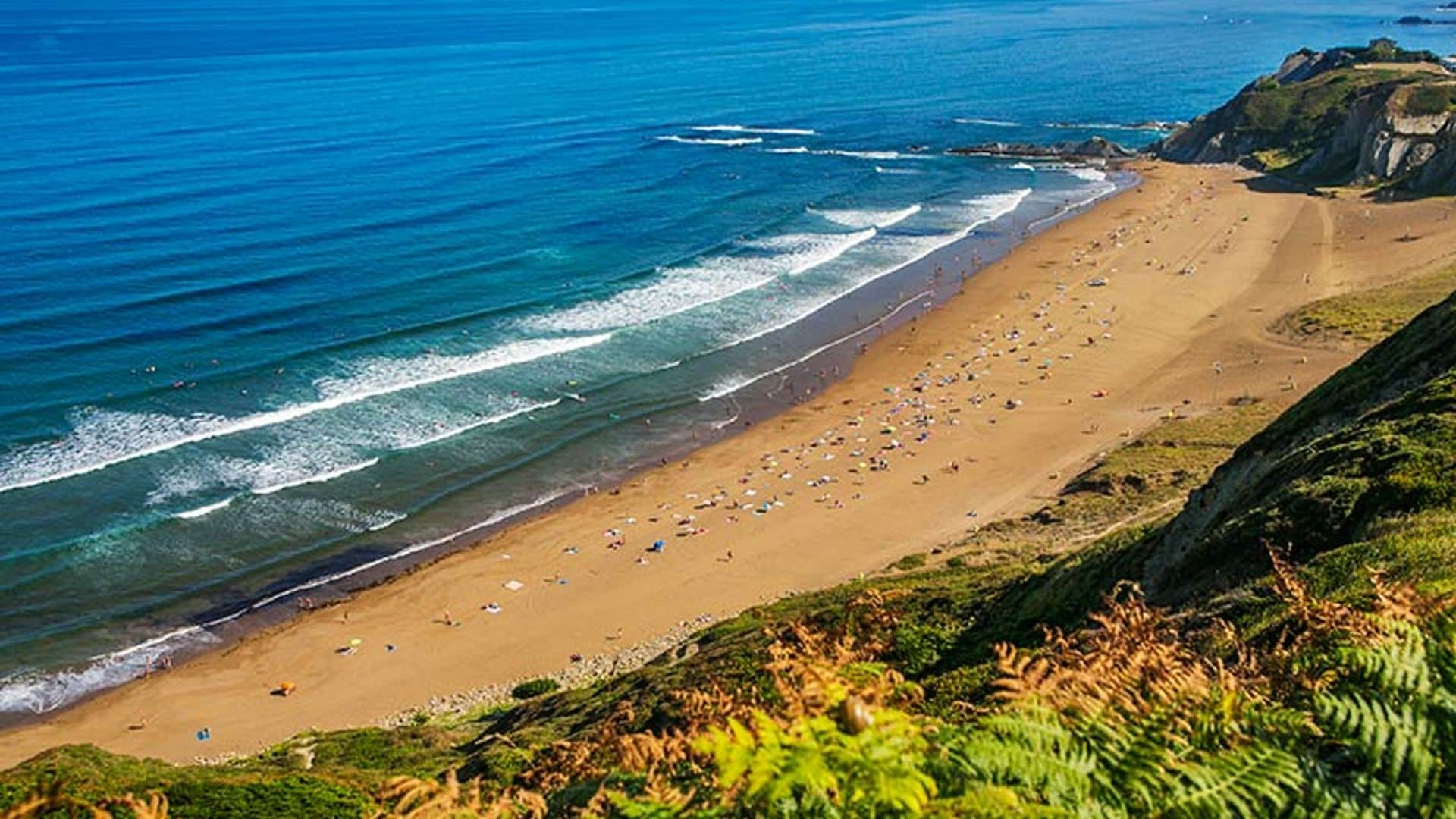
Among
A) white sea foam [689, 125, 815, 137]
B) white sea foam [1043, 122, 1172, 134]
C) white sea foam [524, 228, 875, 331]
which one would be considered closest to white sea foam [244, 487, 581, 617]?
white sea foam [524, 228, 875, 331]

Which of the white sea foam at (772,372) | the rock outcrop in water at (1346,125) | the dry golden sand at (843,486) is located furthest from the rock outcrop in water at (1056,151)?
the white sea foam at (772,372)

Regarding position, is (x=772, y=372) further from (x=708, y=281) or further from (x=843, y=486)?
(x=708, y=281)

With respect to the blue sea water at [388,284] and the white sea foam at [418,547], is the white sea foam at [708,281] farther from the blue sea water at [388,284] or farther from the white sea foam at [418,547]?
the white sea foam at [418,547]

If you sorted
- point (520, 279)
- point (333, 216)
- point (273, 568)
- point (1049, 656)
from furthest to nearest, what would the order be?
point (333, 216) < point (520, 279) < point (273, 568) < point (1049, 656)

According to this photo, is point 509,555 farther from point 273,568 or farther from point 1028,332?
point 1028,332

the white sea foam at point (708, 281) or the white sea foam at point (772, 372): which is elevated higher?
the white sea foam at point (708, 281)

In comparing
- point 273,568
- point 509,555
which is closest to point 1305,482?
point 509,555
